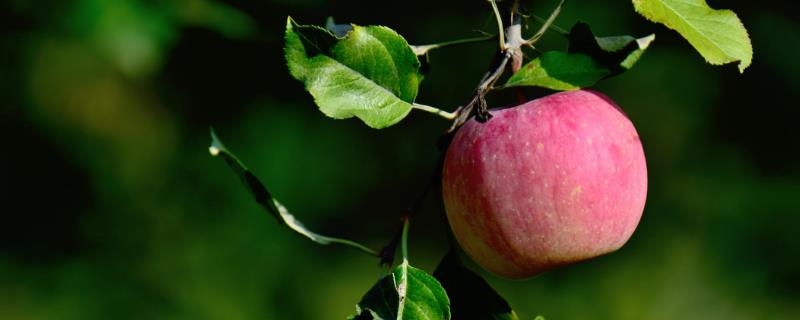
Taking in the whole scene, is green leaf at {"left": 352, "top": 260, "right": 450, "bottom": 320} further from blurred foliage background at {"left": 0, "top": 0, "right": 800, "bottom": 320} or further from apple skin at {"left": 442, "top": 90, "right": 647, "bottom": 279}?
blurred foliage background at {"left": 0, "top": 0, "right": 800, "bottom": 320}

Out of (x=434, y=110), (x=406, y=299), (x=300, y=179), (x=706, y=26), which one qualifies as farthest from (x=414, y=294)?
(x=300, y=179)

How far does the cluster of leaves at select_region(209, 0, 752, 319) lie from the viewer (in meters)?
0.54

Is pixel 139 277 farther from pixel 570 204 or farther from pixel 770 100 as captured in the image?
pixel 570 204

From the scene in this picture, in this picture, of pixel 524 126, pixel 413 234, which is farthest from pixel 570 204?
pixel 413 234

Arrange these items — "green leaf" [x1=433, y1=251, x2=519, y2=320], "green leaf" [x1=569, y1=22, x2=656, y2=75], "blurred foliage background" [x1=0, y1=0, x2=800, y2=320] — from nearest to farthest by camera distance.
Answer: "green leaf" [x1=569, y1=22, x2=656, y2=75] → "green leaf" [x1=433, y1=251, x2=519, y2=320] → "blurred foliage background" [x1=0, y1=0, x2=800, y2=320]

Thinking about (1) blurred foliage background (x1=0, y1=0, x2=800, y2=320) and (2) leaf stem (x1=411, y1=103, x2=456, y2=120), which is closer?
Answer: (2) leaf stem (x1=411, y1=103, x2=456, y2=120)

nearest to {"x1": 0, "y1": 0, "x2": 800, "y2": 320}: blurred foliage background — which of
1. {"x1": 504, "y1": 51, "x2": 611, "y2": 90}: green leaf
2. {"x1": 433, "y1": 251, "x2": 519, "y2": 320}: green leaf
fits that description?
{"x1": 433, "y1": 251, "x2": 519, "y2": 320}: green leaf

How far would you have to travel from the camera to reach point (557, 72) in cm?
55

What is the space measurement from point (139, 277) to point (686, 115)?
96 centimetres

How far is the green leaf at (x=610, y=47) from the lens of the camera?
52cm

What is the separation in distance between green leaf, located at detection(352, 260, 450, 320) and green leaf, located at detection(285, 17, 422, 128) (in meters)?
0.09

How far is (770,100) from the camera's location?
1497 mm

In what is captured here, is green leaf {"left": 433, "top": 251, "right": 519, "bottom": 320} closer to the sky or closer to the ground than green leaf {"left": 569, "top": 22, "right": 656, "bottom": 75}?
closer to the ground

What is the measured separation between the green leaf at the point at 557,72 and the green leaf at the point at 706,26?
4 centimetres
